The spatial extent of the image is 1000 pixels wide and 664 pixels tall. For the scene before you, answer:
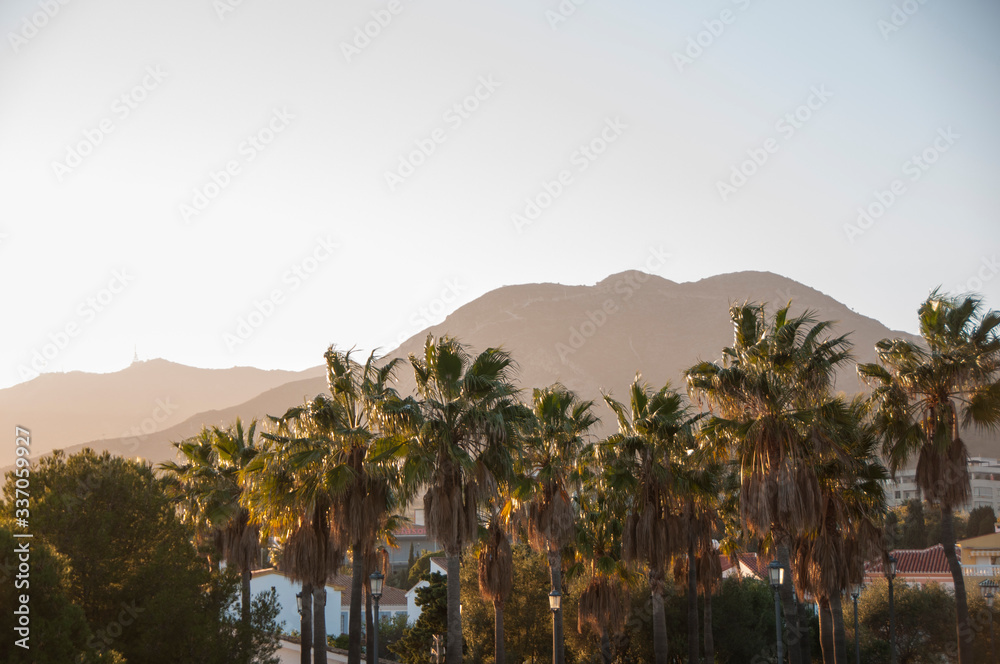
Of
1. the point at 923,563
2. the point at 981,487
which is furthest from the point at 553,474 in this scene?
the point at 981,487

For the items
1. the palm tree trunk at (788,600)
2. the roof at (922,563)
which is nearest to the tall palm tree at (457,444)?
the palm tree trunk at (788,600)

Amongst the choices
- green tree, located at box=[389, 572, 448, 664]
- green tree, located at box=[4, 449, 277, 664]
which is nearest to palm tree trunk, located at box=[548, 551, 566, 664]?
green tree, located at box=[4, 449, 277, 664]

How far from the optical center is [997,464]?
500 feet

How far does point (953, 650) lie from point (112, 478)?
39.3m

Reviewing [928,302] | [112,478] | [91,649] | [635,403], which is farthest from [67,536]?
[928,302]

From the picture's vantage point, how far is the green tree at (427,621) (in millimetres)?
36219

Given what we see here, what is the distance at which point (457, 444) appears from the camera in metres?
20.7

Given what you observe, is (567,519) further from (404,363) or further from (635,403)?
(404,363)

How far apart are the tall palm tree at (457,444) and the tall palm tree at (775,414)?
4964 mm

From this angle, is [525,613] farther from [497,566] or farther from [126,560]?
[126,560]

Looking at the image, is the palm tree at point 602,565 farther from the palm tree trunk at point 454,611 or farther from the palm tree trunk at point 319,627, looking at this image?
the palm tree trunk at point 319,627

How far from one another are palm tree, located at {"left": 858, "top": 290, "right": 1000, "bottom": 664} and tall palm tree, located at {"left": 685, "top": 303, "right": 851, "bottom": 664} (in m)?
3.25

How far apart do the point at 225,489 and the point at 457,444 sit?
32.6 ft

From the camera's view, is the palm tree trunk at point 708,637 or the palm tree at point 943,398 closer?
the palm tree at point 943,398
